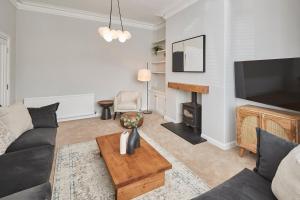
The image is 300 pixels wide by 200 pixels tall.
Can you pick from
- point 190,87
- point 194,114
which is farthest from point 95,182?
point 190,87

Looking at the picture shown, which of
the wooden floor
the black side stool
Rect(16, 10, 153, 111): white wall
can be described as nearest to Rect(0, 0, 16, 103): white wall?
Rect(16, 10, 153, 111): white wall

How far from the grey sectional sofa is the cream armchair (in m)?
2.25

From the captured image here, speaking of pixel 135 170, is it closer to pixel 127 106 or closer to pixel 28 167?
pixel 28 167

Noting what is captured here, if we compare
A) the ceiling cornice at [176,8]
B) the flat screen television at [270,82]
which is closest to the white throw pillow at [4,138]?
the flat screen television at [270,82]

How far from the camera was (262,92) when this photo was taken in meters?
2.36

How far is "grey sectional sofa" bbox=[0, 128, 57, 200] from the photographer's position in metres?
1.06

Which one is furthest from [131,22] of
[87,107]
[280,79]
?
[280,79]

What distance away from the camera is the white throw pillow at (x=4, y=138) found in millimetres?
1733

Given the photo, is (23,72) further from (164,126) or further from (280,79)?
(280,79)

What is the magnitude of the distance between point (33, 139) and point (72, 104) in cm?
250

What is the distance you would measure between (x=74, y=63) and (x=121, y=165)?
359cm

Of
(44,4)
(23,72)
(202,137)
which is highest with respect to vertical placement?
(44,4)

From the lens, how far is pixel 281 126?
208cm

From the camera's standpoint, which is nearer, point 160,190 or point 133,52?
point 160,190
